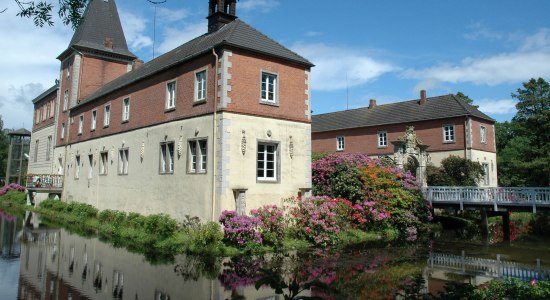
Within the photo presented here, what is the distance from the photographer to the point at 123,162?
22.8 meters

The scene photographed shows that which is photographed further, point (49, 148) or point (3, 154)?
A: point (3, 154)

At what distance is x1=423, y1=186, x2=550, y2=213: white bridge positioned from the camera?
20.0 metres

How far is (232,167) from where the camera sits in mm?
15883

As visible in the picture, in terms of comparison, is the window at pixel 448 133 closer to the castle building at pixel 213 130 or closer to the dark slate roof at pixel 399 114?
the dark slate roof at pixel 399 114

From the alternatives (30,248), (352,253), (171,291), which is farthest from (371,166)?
(30,248)

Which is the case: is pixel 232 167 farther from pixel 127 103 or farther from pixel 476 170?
pixel 476 170

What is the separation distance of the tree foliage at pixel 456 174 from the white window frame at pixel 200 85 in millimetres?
19750

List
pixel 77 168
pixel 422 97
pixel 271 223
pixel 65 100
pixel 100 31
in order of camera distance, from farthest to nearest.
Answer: pixel 422 97, pixel 100 31, pixel 65 100, pixel 77 168, pixel 271 223

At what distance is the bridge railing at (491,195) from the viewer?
789 inches

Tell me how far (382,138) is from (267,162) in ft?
82.1

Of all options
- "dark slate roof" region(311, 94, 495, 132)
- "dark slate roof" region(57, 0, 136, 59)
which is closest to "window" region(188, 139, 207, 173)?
"dark slate roof" region(57, 0, 136, 59)

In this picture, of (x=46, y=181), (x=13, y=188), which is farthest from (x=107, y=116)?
(x=13, y=188)

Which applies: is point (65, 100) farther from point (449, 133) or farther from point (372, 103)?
point (449, 133)

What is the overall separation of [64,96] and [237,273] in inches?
1187
